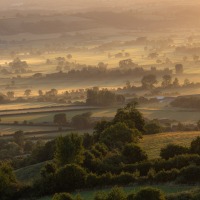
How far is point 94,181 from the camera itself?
3039 centimetres

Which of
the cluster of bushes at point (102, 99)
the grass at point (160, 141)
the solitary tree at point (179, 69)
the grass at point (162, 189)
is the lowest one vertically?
the grass at point (162, 189)

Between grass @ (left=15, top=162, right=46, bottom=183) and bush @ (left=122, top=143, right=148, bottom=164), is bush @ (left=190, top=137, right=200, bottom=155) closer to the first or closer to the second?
bush @ (left=122, top=143, right=148, bottom=164)

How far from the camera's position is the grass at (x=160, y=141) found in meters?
39.6

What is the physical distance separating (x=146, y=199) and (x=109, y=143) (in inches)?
800

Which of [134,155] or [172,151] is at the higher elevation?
[172,151]

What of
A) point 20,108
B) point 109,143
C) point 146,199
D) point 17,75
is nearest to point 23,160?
point 109,143

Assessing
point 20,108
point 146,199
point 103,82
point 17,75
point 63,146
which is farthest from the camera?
point 17,75

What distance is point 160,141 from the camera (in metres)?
43.3

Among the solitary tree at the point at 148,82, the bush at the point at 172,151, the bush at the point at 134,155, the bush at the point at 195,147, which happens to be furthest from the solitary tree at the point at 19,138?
the solitary tree at the point at 148,82

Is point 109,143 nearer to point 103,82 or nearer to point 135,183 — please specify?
point 135,183

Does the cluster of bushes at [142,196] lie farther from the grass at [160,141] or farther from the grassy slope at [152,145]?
the grass at [160,141]

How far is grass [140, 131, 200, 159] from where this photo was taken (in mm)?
39600

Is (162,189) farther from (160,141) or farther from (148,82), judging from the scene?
(148,82)

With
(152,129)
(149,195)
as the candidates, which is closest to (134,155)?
(149,195)
